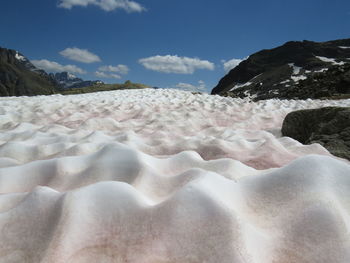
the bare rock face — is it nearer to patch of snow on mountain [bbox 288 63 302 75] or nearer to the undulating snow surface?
the undulating snow surface

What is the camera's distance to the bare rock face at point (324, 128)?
15.6 ft

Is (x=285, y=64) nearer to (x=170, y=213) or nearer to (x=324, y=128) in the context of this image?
(x=324, y=128)

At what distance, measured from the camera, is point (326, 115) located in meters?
5.86

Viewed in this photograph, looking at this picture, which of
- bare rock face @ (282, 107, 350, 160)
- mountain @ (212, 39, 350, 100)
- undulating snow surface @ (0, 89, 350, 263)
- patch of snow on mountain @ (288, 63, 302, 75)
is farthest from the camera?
patch of snow on mountain @ (288, 63, 302, 75)

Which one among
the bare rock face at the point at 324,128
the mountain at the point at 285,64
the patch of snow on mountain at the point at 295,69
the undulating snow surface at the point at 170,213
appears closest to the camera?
the undulating snow surface at the point at 170,213

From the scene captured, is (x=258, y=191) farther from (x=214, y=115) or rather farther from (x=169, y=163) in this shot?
(x=214, y=115)

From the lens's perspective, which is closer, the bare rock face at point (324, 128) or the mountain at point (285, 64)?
the bare rock face at point (324, 128)

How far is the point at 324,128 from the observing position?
5539 millimetres

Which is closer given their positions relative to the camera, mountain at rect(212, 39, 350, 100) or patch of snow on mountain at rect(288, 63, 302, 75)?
mountain at rect(212, 39, 350, 100)

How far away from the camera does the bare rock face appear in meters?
4.75

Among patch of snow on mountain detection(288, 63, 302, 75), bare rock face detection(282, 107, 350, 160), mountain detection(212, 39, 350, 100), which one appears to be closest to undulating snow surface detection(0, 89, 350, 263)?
bare rock face detection(282, 107, 350, 160)

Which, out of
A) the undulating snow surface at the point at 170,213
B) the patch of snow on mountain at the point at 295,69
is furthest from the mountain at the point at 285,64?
the undulating snow surface at the point at 170,213

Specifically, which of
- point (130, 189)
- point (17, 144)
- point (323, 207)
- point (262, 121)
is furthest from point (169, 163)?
point (262, 121)

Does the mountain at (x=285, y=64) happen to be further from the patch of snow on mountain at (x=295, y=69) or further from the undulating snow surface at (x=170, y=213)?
the undulating snow surface at (x=170, y=213)
